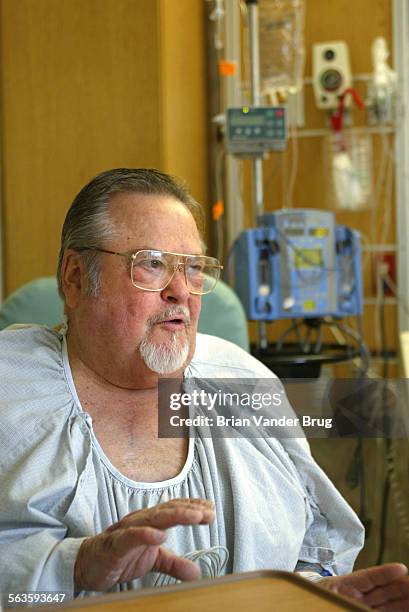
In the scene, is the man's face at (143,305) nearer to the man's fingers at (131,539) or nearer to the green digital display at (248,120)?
the man's fingers at (131,539)

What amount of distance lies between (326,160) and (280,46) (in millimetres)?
616

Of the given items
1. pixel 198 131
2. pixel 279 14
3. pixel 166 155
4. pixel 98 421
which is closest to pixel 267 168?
pixel 198 131

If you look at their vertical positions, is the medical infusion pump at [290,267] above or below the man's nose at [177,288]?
below

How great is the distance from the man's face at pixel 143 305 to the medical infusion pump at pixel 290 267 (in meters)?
1.46

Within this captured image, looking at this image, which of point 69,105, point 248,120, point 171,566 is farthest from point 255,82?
point 171,566

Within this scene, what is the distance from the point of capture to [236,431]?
1.15m

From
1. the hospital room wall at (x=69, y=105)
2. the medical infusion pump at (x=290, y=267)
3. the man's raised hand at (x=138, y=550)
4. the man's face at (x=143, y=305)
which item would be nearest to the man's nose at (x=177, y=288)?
the man's face at (x=143, y=305)

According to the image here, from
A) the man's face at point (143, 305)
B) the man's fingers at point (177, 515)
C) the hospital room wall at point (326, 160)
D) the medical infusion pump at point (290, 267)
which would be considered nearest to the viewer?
the man's fingers at point (177, 515)

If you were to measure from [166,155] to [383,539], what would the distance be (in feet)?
6.86

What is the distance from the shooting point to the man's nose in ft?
4.33

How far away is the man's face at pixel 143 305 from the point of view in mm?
1313

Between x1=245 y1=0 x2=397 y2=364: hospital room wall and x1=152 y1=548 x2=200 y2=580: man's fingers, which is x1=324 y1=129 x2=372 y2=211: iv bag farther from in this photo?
x1=152 y1=548 x2=200 y2=580: man's fingers

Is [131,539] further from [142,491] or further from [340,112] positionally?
[340,112]

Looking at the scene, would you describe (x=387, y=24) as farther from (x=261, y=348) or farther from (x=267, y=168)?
(x=261, y=348)
